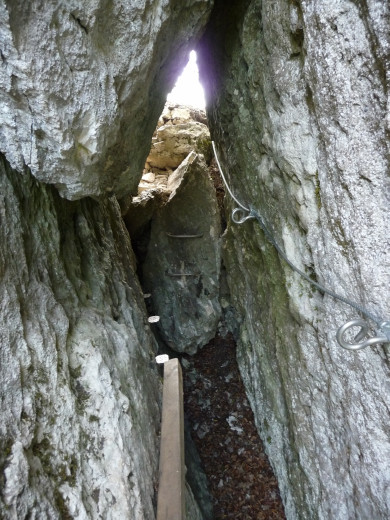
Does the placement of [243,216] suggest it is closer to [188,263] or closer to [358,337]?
[188,263]

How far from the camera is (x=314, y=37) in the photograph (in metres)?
2.35

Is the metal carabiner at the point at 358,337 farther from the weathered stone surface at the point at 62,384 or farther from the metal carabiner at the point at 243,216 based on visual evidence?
the weathered stone surface at the point at 62,384

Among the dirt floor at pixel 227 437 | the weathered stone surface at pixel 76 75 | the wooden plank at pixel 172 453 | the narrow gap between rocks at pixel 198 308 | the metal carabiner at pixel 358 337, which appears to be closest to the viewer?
the metal carabiner at pixel 358 337

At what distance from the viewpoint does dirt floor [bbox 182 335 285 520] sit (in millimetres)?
4832

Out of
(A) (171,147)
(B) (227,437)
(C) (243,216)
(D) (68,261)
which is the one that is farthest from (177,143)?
(B) (227,437)

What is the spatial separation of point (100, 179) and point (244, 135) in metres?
1.91

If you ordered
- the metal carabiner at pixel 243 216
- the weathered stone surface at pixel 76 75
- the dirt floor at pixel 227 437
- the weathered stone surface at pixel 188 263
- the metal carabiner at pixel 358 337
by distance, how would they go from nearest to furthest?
the metal carabiner at pixel 358 337 < the weathered stone surface at pixel 76 75 < the metal carabiner at pixel 243 216 < the dirt floor at pixel 227 437 < the weathered stone surface at pixel 188 263

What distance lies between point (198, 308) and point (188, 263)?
36.2 inches

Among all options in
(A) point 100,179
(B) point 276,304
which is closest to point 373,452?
(B) point 276,304

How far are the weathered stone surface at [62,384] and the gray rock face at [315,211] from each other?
5.53 ft

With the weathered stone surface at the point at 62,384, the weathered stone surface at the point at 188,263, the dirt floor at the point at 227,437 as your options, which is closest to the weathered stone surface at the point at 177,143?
the weathered stone surface at the point at 188,263

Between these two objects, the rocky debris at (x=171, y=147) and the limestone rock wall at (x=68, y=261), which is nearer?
the limestone rock wall at (x=68, y=261)

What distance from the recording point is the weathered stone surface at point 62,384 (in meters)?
2.40

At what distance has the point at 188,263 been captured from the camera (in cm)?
703
